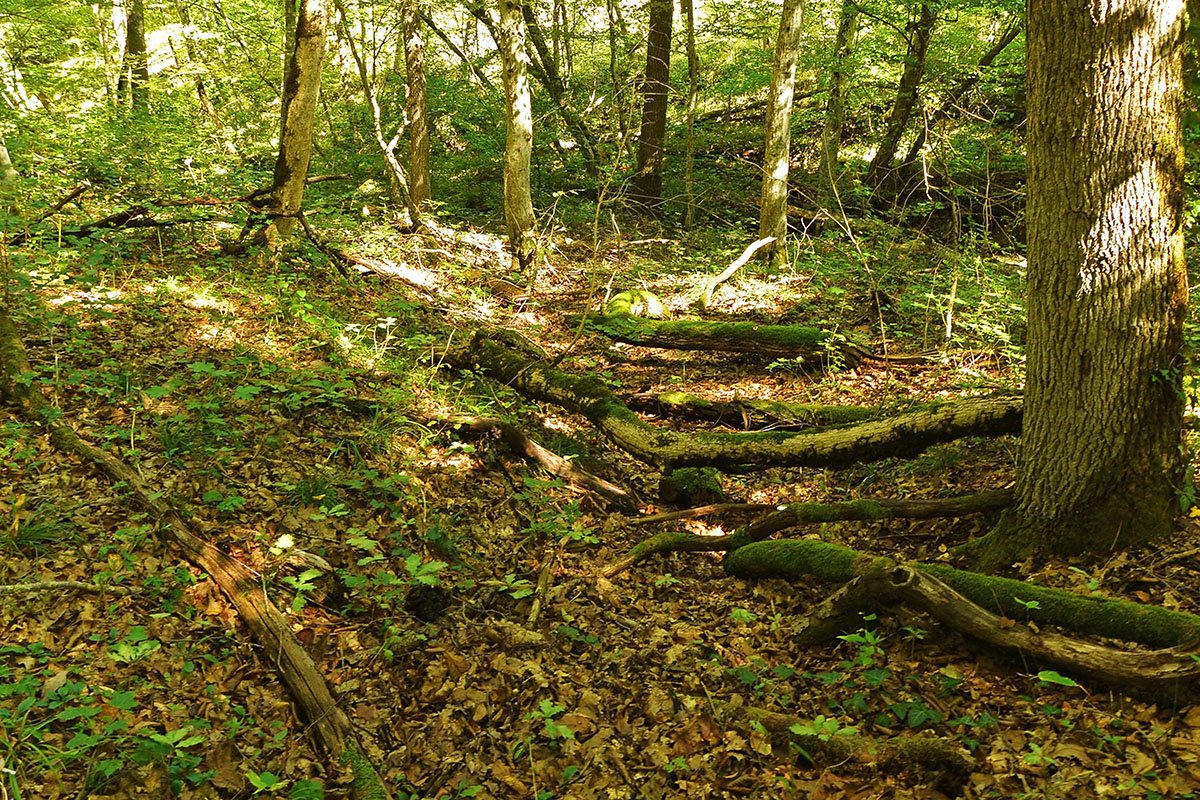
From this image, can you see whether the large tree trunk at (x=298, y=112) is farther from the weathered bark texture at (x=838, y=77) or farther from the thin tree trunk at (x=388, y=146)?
the weathered bark texture at (x=838, y=77)

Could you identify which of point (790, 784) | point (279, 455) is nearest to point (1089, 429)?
point (790, 784)

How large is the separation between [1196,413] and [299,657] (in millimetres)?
5787

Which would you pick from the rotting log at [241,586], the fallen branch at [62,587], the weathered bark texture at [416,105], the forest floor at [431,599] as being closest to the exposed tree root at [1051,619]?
the forest floor at [431,599]

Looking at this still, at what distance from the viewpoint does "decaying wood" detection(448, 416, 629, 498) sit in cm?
664

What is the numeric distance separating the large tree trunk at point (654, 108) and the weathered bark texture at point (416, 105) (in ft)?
14.2

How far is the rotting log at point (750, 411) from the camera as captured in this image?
278 inches

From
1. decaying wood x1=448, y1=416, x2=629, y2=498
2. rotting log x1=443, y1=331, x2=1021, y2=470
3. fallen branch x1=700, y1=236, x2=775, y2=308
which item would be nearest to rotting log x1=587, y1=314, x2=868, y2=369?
fallen branch x1=700, y1=236, x2=775, y2=308

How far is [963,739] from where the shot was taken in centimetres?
344

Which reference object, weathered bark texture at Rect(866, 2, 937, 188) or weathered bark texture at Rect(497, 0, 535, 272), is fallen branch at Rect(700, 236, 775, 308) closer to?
weathered bark texture at Rect(866, 2, 937, 188)

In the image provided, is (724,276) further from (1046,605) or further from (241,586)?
(241,586)

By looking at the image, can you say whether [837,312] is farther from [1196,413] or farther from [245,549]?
[245,549]

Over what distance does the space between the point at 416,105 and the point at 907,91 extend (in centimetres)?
965

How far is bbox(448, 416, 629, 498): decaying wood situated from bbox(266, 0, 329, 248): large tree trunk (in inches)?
193

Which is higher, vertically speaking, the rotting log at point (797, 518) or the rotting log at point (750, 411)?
the rotting log at point (750, 411)
